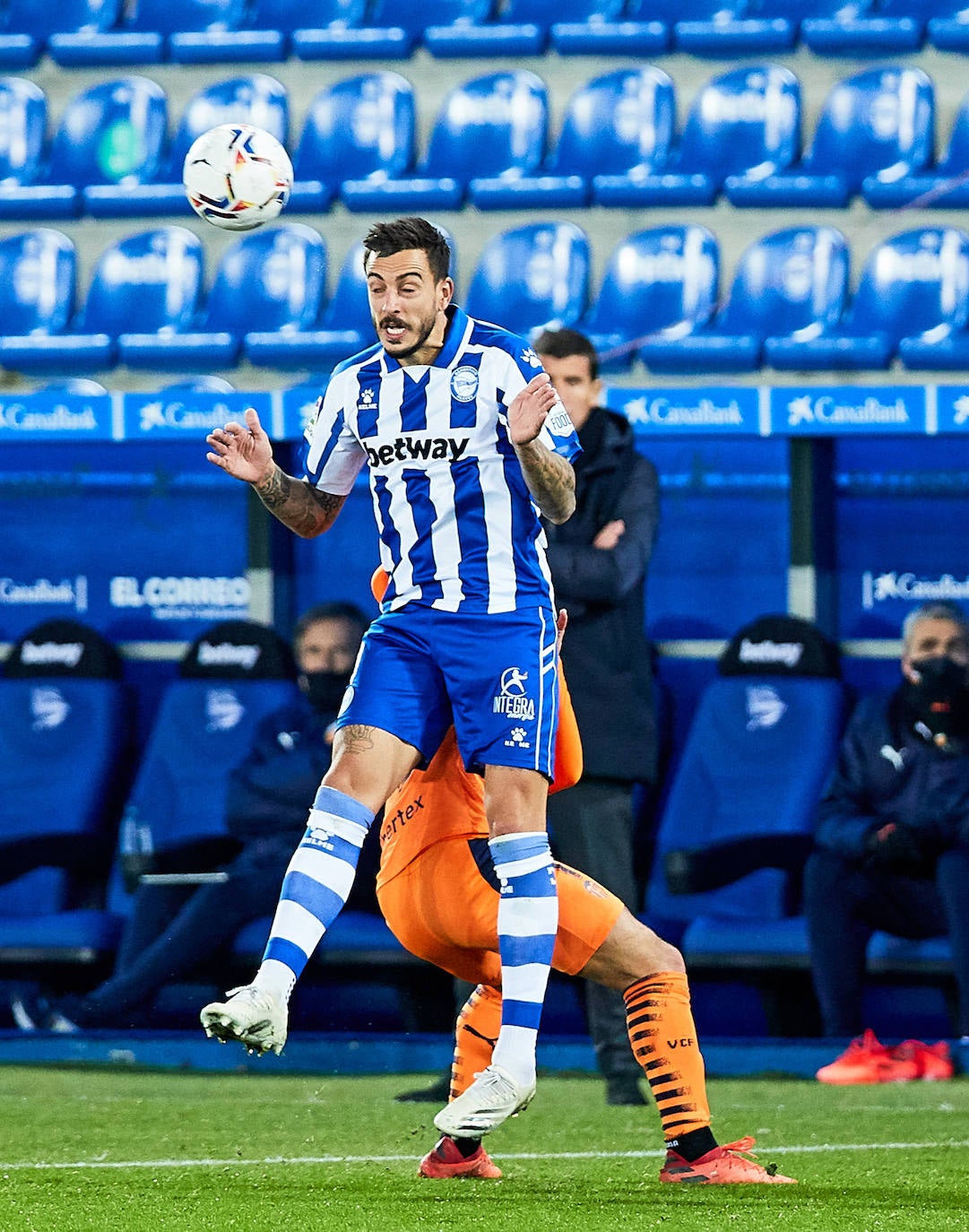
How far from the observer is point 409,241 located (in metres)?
4.33

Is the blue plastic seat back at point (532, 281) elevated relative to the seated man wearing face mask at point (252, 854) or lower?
elevated

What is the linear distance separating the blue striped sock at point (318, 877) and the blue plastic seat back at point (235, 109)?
6.34 meters

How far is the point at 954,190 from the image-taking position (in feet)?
28.3

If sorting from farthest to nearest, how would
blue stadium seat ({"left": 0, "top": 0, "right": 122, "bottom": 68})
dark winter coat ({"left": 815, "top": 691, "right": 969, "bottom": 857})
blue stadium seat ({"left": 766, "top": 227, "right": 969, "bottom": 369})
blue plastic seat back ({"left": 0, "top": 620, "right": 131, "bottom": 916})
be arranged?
blue stadium seat ({"left": 0, "top": 0, "right": 122, "bottom": 68})
blue stadium seat ({"left": 766, "top": 227, "right": 969, "bottom": 369})
blue plastic seat back ({"left": 0, "top": 620, "right": 131, "bottom": 916})
dark winter coat ({"left": 815, "top": 691, "right": 969, "bottom": 857})

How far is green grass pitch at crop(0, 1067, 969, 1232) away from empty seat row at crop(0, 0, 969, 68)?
15.6 feet

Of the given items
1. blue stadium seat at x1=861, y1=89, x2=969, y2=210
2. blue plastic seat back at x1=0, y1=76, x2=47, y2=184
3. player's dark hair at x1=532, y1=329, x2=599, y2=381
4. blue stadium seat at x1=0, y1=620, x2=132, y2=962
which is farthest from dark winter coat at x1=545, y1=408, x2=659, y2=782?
blue plastic seat back at x1=0, y1=76, x2=47, y2=184

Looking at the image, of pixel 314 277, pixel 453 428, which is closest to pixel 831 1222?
pixel 453 428

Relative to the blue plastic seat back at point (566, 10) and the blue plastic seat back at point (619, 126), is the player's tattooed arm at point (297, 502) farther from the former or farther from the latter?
the blue plastic seat back at point (566, 10)

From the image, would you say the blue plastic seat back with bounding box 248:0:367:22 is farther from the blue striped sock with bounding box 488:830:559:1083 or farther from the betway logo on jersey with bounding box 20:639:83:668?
the blue striped sock with bounding box 488:830:559:1083

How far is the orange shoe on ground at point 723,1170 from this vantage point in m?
4.04

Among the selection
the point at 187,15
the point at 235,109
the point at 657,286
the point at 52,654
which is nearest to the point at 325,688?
the point at 52,654

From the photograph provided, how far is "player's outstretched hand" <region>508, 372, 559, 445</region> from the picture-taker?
4109 mm

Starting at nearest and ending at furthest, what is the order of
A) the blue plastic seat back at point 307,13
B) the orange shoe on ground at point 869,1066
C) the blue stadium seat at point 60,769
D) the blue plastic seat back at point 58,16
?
Answer: the orange shoe on ground at point 869,1066 < the blue stadium seat at point 60,769 < the blue plastic seat back at point 307,13 < the blue plastic seat back at point 58,16

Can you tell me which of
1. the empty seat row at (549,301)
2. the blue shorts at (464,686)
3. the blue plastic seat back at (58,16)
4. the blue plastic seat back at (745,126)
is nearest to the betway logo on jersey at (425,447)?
the blue shorts at (464,686)
